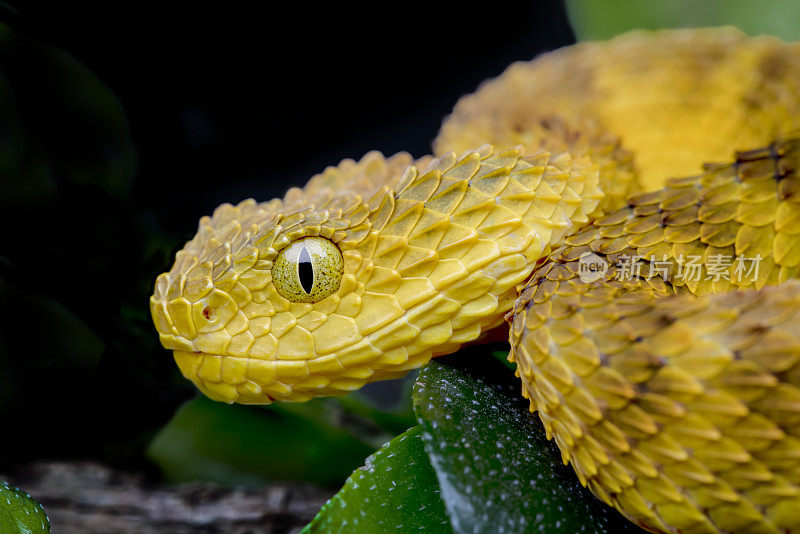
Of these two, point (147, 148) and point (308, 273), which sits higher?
point (147, 148)

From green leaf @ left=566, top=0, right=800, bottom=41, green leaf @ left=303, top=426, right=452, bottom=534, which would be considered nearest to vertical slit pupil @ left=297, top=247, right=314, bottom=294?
green leaf @ left=303, top=426, right=452, bottom=534

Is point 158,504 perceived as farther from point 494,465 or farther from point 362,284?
point 494,465

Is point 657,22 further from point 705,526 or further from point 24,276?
point 24,276

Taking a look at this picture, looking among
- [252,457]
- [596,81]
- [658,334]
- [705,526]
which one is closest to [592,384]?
[658,334]

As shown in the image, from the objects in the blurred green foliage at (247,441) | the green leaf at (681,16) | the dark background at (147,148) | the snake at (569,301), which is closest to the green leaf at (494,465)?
the snake at (569,301)

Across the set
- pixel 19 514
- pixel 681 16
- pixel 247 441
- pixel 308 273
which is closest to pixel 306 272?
pixel 308 273

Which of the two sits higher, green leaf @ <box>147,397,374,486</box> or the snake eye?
the snake eye

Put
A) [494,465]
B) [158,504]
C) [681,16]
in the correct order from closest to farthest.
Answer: [494,465] < [158,504] < [681,16]

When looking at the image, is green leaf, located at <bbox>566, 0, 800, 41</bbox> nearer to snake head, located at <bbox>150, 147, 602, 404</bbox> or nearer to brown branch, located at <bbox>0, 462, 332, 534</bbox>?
snake head, located at <bbox>150, 147, 602, 404</bbox>
